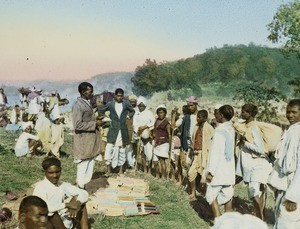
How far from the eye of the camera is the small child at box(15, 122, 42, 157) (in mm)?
11500

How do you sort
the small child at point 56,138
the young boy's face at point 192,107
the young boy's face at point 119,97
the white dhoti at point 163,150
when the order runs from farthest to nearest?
1. the small child at point 56,138
2. the white dhoti at point 163,150
3. the young boy's face at point 119,97
4. the young boy's face at point 192,107

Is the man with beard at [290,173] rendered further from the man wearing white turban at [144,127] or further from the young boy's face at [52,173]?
the man wearing white turban at [144,127]

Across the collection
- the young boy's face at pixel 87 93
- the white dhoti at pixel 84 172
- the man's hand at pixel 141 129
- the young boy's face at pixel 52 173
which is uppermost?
the young boy's face at pixel 87 93

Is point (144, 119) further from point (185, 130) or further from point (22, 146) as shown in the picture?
point (22, 146)

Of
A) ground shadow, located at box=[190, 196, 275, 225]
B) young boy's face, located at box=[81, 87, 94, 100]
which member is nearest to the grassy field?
ground shadow, located at box=[190, 196, 275, 225]

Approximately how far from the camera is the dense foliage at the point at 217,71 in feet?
256

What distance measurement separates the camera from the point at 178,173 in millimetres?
9695

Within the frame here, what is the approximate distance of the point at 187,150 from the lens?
913cm

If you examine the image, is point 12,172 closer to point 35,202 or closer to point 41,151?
point 41,151

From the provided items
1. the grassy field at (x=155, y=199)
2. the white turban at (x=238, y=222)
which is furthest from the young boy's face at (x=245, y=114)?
the white turban at (x=238, y=222)

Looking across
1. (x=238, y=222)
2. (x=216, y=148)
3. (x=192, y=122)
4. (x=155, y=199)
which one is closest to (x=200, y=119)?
(x=192, y=122)

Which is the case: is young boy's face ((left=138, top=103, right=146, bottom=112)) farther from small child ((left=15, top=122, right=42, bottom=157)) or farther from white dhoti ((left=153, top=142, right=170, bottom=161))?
small child ((left=15, top=122, right=42, bottom=157))

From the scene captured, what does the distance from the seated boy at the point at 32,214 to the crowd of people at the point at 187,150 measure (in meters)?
1.16

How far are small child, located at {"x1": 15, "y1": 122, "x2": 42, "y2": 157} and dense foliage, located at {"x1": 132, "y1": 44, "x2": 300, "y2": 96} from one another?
212 feet
